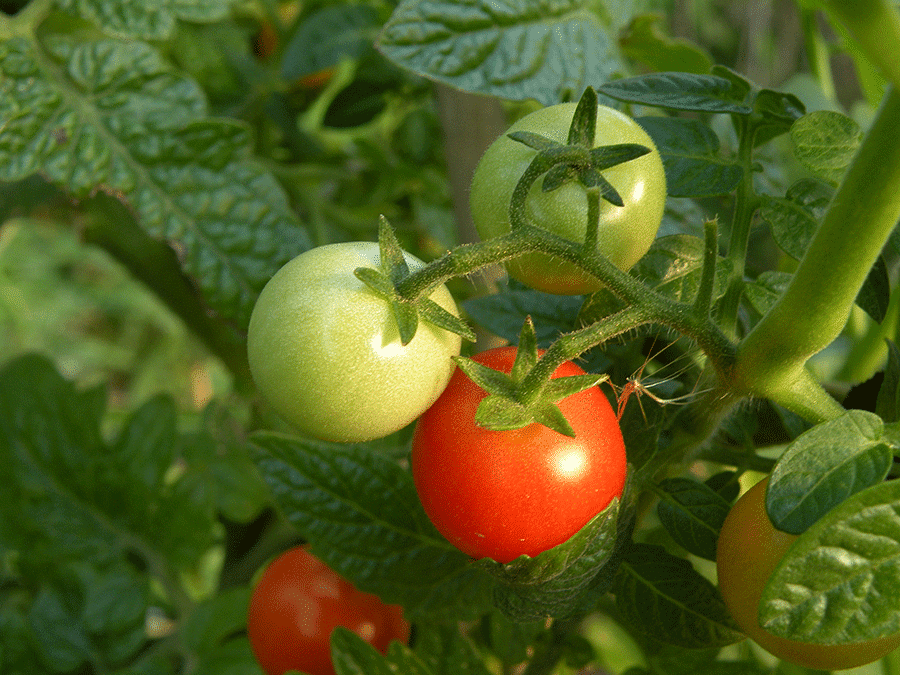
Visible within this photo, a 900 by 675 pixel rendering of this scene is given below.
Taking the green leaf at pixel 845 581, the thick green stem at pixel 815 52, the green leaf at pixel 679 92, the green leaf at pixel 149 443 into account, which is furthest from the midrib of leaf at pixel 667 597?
the thick green stem at pixel 815 52

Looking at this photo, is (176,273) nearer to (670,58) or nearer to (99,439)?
(99,439)

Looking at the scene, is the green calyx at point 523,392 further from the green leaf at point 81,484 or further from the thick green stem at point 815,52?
the thick green stem at point 815,52

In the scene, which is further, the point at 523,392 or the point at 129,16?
the point at 129,16

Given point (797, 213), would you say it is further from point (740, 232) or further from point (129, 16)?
point (129, 16)

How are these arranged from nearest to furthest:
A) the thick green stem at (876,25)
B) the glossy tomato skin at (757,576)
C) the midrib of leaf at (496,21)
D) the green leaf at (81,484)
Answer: the thick green stem at (876,25)
the glossy tomato skin at (757,576)
the midrib of leaf at (496,21)
the green leaf at (81,484)

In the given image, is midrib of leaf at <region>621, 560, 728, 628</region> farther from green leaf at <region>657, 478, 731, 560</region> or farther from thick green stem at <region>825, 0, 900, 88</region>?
thick green stem at <region>825, 0, 900, 88</region>

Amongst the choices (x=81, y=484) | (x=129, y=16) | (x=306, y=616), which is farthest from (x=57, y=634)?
(x=129, y=16)

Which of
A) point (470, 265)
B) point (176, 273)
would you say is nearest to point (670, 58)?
point (470, 265)
